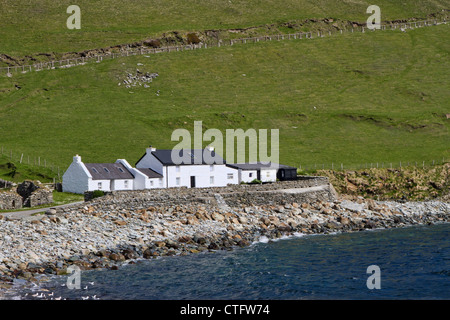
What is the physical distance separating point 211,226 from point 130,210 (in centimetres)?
878

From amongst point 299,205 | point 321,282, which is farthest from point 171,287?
point 299,205

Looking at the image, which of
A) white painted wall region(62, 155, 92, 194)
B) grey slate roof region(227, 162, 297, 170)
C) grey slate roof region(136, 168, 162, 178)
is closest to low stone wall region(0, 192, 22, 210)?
white painted wall region(62, 155, 92, 194)

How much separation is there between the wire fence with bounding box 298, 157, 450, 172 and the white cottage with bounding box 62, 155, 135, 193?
28484 mm

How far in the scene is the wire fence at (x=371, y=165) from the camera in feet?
283

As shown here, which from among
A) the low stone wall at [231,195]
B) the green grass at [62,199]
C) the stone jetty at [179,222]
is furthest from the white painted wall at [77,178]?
the stone jetty at [179,222]

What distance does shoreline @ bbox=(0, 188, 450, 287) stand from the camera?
41844 millimetres

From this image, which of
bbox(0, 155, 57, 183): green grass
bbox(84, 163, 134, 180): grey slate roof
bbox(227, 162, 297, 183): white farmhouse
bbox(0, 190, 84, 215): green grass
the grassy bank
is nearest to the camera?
bbox(0, 190, 84, 215): green grass

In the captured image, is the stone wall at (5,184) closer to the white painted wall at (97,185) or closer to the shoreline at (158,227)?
the white painted wall at (97,185)

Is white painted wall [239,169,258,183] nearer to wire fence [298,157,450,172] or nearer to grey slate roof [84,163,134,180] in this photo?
wire fence [298,157,450,172]

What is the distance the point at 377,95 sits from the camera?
124m

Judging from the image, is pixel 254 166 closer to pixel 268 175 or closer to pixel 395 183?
pixel 268 175

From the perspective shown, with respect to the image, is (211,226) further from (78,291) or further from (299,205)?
(78,291)

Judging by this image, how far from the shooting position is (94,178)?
2660 inches

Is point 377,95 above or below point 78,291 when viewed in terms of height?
above
